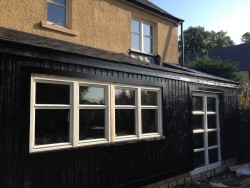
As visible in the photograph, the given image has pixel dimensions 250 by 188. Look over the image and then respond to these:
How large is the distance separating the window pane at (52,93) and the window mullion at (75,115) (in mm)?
121

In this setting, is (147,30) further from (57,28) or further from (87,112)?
(87,112)

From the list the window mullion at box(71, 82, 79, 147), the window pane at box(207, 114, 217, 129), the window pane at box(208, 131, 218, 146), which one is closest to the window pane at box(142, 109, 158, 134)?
the window mullion at box(71, 82, 79, 147)

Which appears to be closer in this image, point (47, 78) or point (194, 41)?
point (47, 78)

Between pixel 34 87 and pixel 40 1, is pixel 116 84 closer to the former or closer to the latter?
pixel 34 87

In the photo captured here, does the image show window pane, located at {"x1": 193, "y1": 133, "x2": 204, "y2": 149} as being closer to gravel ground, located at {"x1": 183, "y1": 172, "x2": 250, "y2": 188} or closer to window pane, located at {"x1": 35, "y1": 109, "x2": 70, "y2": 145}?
gravel ground, located at {"x1": 183, "y1": 172, "x2": 250, "y2": 188}

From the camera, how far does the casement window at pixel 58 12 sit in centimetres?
927

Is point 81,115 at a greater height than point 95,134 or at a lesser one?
greater

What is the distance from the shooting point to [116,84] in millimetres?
6914

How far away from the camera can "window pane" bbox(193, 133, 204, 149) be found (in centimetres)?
959

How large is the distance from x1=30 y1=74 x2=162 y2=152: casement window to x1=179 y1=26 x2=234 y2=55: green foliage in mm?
55090

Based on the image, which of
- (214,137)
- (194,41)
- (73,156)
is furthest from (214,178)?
(194,41)

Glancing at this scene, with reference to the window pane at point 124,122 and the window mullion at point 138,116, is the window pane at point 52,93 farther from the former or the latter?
the window mullion at point 138,116

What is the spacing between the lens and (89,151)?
614 cm

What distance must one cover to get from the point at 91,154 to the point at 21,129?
1681 mm
